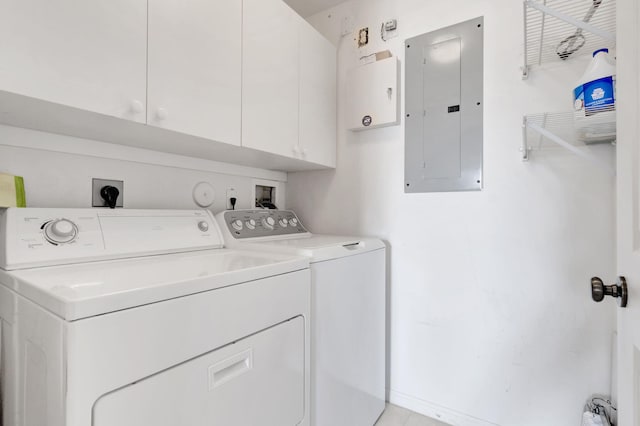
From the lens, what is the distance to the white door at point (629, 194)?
644 millimetres

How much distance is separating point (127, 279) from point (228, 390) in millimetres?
409

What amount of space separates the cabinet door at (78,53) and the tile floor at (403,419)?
190 cm

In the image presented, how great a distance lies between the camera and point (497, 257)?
153 centimetres

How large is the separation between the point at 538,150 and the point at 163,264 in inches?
66.7

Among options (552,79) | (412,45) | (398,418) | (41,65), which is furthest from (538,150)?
(41,65)

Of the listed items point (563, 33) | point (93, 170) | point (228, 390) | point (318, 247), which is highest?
point (563, 33)

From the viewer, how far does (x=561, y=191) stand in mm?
1380

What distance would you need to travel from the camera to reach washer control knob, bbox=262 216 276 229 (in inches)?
68.7

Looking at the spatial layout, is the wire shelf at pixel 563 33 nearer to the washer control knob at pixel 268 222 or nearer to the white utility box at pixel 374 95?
the white utility box at pixel 374 95

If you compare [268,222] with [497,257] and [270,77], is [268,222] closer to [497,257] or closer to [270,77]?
[270,77]

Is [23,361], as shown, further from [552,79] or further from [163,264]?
[552,79]

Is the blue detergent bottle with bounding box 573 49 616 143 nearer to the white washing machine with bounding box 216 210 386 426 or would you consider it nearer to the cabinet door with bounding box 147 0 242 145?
the white washing machine with bounding box 216 210 386 426

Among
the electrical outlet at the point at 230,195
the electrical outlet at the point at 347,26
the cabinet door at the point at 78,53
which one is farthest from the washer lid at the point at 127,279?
the electrical outlet at the point at 347,26

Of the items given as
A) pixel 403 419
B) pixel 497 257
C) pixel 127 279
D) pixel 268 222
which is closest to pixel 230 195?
pixel 268 222
